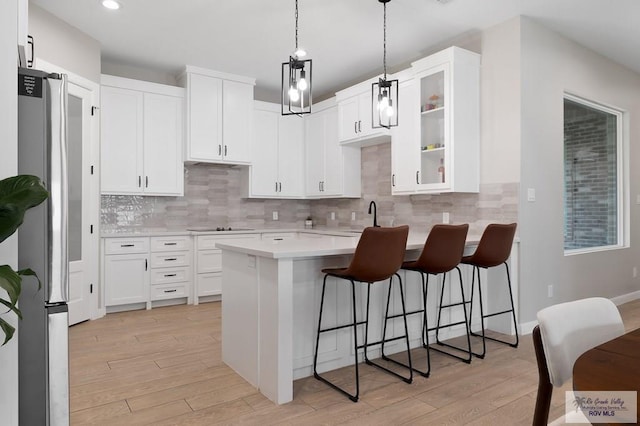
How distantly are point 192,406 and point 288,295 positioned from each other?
82cm

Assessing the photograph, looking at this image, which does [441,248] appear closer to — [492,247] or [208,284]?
[492,247]

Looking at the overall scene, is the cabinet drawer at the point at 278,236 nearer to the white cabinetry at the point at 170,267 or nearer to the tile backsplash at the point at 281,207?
the tile backsplash at the point at 281,207

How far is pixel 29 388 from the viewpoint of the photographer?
1692 millimetres

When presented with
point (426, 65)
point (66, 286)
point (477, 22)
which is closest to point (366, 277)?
point (66, 286)

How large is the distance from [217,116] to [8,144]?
386 centimetres

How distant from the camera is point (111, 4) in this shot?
143 inches

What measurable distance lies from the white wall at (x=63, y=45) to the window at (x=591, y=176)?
4919 millimetres

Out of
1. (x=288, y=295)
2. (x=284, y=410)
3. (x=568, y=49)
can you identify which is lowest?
(x=284, y=410)

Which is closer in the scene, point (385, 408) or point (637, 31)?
point (385, 408)

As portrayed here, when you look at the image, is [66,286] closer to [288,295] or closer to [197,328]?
[288,295]

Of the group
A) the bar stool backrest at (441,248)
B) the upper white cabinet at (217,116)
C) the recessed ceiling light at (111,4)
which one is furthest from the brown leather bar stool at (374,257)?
the upper white cabinet at (217,116)

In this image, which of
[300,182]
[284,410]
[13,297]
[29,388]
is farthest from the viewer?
[300,182]

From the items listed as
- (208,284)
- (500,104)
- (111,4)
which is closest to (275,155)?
(208,284)

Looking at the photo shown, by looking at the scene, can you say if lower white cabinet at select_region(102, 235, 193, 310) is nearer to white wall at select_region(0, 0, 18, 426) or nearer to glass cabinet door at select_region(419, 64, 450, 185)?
glass cabinet door at select_region(419, 64, 450, 185)
